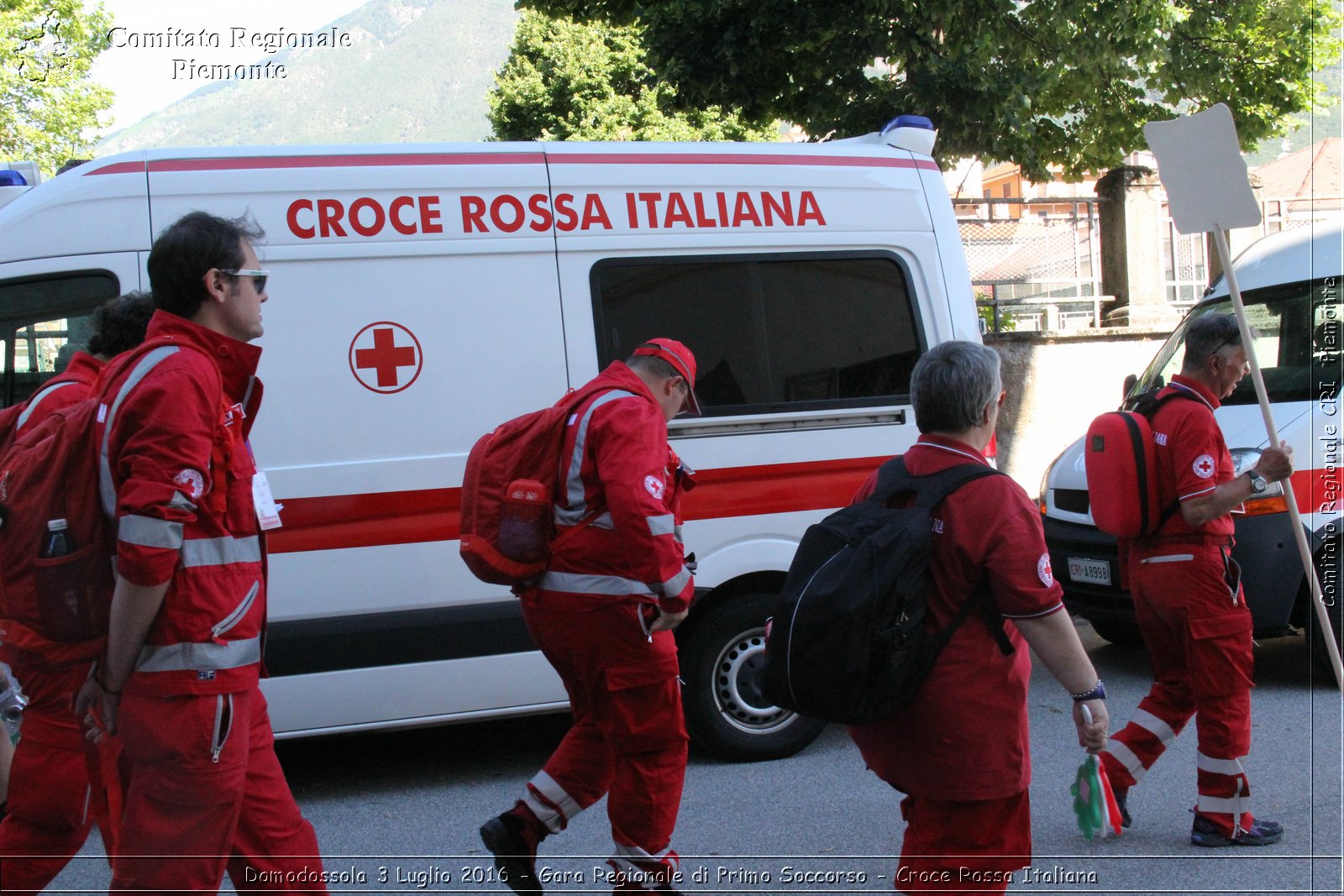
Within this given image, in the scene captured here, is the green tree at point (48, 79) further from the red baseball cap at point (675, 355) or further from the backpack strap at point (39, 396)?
the red baseball cap at point (675, 355)

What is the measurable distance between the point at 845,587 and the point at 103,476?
5.51 ft

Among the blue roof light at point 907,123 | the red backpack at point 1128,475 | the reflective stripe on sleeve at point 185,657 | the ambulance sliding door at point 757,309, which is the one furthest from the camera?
the blue roof light at point 907,123

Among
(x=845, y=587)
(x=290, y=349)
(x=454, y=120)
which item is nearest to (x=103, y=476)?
(x=845, y=587)

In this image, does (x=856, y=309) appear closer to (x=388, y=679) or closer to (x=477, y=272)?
(x=477, y=272)

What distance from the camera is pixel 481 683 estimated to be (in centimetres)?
492

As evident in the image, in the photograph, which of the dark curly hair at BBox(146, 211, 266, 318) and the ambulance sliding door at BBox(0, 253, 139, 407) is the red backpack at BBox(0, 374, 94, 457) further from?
the dark curly hair at BBox(146, 211, 266, 318)

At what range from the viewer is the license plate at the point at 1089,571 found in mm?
→ 6361

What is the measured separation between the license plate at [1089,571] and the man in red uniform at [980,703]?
375 cm

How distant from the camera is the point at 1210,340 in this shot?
425cm

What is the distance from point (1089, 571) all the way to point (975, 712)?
4027 mm

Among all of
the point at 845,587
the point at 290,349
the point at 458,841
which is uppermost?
the point at 290,349

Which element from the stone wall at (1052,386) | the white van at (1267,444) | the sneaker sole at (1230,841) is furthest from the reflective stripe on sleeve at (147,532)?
the stone wall at (1052,386)

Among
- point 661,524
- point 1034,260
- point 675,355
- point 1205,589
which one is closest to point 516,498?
point 661,524

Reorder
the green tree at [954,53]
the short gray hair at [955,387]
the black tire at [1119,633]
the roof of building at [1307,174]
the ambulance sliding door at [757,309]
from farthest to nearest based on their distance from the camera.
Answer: the green tree at [954,53], the black tire at [1119,633], the ambulance sliding door at [757,309], the roof of building at [1307,174], the short gray hair at [955,387]
